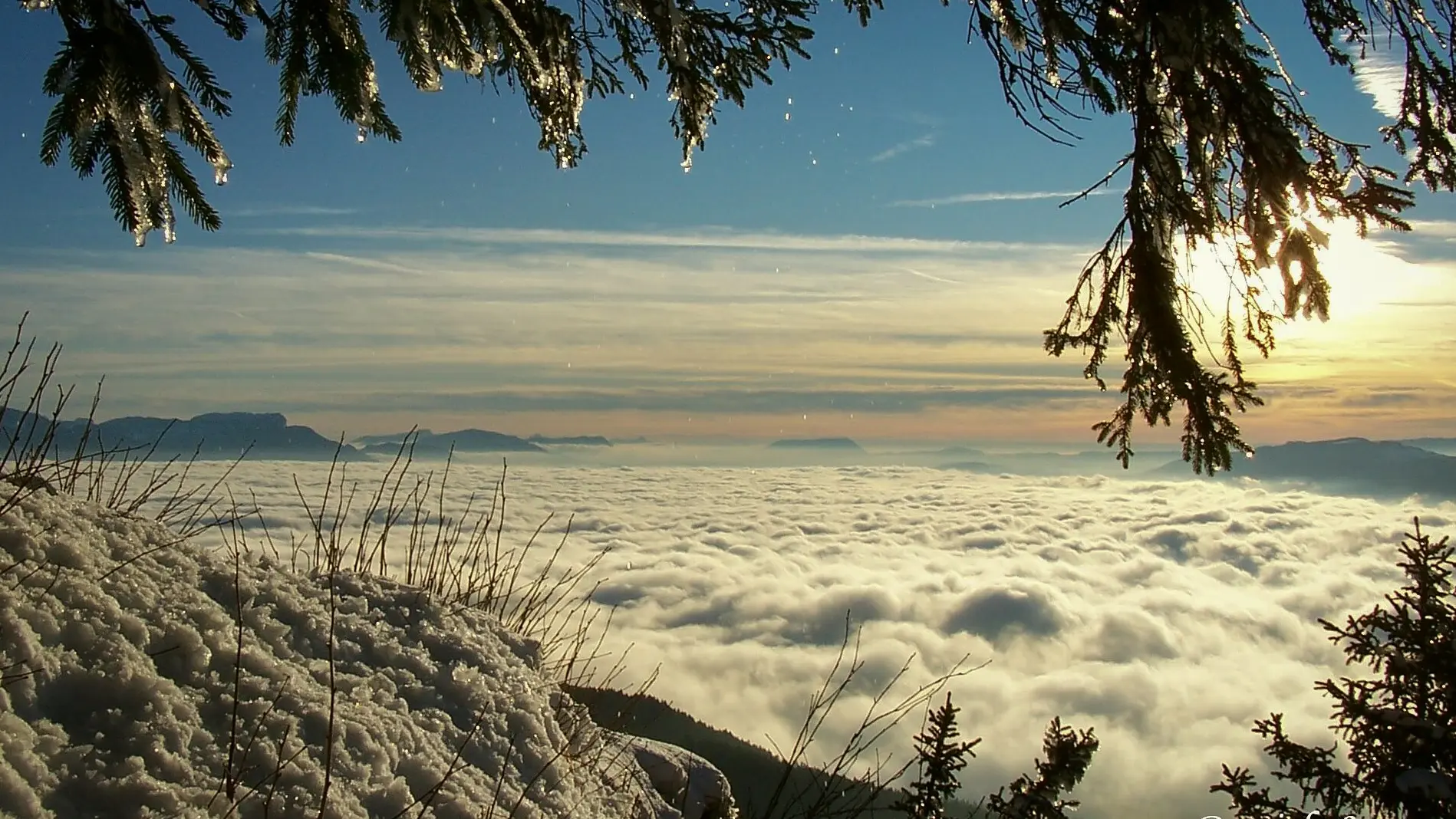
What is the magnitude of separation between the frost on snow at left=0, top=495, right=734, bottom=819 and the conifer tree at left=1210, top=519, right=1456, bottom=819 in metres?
7.39

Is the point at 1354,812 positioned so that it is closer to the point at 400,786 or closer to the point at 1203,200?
the point at 1203,200

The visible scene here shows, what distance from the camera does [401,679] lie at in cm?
337

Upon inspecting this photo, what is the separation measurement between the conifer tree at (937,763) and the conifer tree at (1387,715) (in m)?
3.68

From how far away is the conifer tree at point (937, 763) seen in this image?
18.9 feet

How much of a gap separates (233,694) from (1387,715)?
9642 millimetres

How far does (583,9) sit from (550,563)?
3.57 m

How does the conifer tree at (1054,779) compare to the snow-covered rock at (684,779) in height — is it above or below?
below

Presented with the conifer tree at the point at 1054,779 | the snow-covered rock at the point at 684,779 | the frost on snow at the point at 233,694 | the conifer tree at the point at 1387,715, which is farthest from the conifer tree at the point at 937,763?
the conifer tree at the point at 1387,715

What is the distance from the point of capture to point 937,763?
584 centimetres

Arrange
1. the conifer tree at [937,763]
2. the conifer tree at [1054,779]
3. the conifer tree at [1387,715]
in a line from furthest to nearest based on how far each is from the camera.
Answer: the conifer tree at [1387,715] < the conifer tree at [1054,779] < the conifer tree at [937,763]

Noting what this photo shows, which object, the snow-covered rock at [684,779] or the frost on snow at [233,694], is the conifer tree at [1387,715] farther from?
the frost on snow at [233,694]

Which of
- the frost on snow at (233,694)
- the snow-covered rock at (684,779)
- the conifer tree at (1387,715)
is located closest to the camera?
the frost on snow at (233,694)

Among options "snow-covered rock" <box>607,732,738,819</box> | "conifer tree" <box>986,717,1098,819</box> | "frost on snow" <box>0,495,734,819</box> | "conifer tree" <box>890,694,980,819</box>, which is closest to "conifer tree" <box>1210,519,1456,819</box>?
"conifer tree" <box>986,717,1098,819</box>

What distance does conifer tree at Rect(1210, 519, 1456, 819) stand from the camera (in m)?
7.80
